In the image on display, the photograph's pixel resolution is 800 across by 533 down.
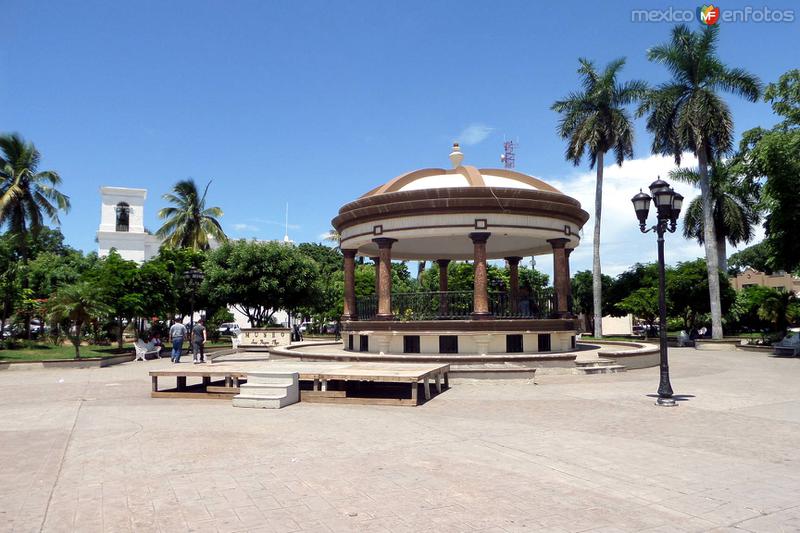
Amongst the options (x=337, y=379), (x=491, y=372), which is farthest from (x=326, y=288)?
(x=337, y=379)

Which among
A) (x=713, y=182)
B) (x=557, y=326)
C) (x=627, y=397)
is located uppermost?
(x=713, y=182)

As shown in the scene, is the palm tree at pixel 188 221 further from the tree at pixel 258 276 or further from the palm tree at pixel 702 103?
the palm tree at pixel 702 103

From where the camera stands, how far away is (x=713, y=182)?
4562 cm

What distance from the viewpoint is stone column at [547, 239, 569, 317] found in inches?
770

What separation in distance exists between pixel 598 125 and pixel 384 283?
27449mm

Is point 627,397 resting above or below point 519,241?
below

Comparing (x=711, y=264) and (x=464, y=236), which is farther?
(x=711, y=264)

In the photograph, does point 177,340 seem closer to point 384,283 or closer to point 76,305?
point 76,305

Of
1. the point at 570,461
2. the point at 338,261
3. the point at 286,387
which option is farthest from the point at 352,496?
Result: the point at 338,261

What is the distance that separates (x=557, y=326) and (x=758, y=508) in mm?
13363

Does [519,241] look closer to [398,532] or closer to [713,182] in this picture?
[398,532]

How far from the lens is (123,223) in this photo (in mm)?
64250

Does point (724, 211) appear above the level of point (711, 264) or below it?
above

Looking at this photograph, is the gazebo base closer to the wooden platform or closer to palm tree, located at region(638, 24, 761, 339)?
the wooden platform
